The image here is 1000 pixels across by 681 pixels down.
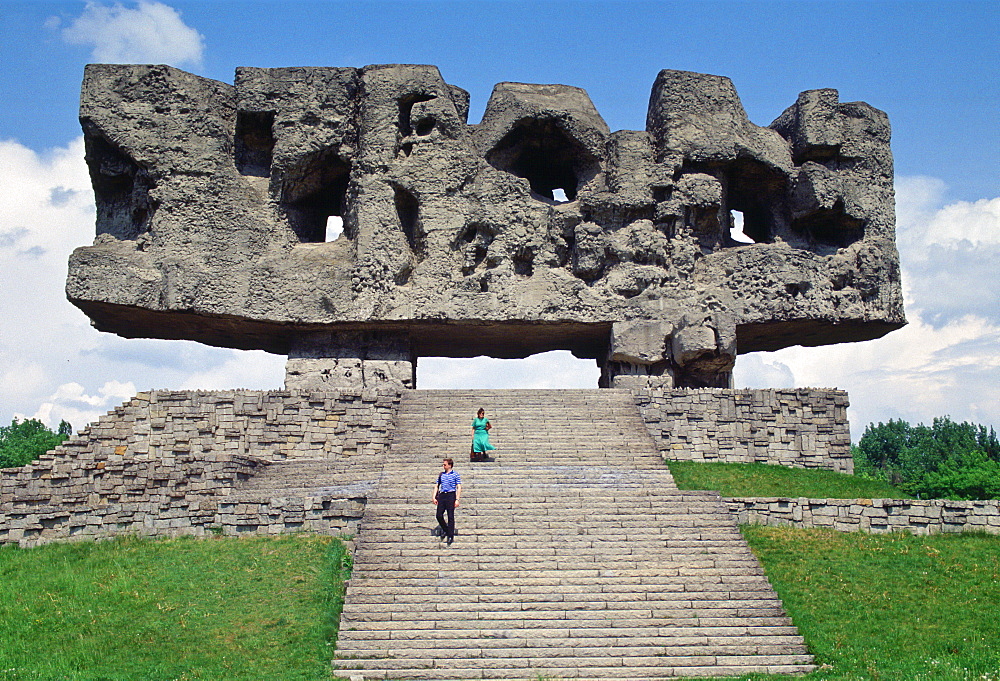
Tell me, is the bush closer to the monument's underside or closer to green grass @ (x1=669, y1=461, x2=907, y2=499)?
green grass @ (x1=669, y1=461, x2=907, y2=499)

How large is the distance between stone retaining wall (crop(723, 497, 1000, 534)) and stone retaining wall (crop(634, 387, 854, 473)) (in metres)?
3.61

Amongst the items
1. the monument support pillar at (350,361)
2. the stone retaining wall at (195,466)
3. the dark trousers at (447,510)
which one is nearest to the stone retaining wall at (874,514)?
the dark trousers at (447,510)

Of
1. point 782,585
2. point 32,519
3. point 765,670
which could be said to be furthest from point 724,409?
point 32,519

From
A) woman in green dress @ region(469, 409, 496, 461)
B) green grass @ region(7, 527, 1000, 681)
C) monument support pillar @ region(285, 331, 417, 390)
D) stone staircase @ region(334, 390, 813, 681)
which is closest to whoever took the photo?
green grass @ region(7, 527, 1000, 681)

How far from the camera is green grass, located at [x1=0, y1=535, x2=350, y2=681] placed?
9.58 m

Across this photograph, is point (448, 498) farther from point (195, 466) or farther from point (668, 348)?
point (668, 348)

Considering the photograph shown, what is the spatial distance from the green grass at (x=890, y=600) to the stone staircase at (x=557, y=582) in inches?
20.5

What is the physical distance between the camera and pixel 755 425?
17.6 m

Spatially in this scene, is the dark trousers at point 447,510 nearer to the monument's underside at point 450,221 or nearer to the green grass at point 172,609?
the green grass at point 172,609

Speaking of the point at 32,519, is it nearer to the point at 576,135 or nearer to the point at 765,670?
the point at 765,670

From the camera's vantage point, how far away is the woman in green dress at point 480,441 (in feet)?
49.1

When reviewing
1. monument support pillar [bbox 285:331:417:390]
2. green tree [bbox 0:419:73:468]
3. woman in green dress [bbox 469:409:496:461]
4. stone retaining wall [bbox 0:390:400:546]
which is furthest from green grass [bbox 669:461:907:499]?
green tree [bbox 0:419:73:468]

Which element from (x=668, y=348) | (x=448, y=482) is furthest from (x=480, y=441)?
(x=668, y=348)

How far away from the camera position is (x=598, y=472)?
14.3 m
